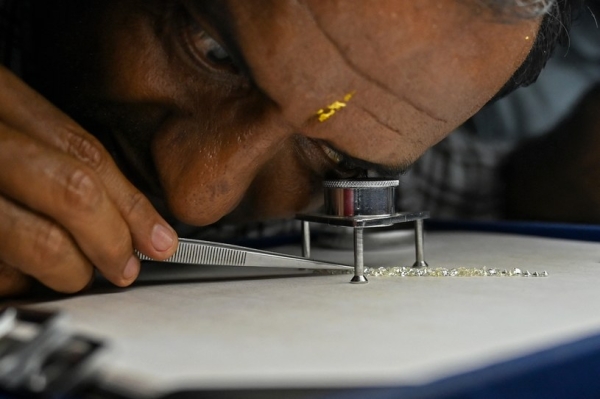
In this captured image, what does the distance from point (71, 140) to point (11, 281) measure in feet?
0.51

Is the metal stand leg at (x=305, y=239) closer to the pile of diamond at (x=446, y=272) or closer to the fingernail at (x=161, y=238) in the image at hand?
the pile of diamond at (x=446, y=272)

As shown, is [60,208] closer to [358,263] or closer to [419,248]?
[358,263]

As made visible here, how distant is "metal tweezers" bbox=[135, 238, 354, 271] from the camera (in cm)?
82

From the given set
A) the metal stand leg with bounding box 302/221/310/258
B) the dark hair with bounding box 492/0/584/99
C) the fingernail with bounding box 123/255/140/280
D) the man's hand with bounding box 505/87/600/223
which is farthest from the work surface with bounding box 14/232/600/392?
the man's hand with bounding box 505/87/600/223

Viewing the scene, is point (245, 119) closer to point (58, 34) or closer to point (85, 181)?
point (85, 181)

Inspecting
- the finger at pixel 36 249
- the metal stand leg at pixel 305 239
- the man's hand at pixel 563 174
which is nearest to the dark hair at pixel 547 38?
the metal stand leg at pixel 305 239

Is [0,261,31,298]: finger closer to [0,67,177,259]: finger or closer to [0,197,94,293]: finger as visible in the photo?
[0,197,94,293]: finger

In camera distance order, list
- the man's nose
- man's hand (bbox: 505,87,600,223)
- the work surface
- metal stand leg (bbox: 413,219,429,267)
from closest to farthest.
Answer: the work surface < the man's nose < metal stand leg (bbox: 413,219,429,267) < man's hand (bbox: 505,87,600,223)

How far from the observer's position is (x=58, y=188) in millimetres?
690

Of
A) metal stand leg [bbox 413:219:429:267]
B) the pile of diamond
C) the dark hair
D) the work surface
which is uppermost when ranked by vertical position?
the dark hair

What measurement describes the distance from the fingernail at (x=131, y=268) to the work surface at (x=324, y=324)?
0.02 metres

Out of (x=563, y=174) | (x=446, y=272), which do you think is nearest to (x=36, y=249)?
(x=446, y=272)

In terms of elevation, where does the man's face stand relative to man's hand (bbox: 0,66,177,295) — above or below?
above

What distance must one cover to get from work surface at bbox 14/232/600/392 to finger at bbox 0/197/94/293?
30 millimetres
